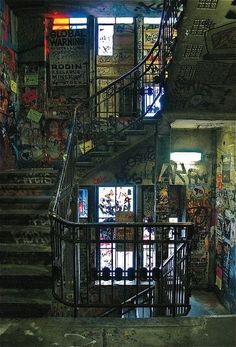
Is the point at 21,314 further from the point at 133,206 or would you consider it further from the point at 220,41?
the point at 133,206

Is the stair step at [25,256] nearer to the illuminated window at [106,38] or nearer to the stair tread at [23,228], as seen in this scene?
the stair tread at [23,228]

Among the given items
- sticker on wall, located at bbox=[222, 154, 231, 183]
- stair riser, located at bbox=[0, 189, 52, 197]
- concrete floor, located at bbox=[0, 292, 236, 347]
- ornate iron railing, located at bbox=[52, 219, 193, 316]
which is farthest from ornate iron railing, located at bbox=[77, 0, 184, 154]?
concrete floor, located at bbox=[0, 292, 236, 347]

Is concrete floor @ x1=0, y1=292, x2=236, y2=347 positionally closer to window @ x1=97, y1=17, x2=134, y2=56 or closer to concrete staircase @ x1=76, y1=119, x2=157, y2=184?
concrete staircase @ x1=76, y1=119, x2=157, y2=184

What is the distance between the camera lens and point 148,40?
371 inches

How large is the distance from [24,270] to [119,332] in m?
1.91

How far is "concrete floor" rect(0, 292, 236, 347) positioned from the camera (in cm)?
330

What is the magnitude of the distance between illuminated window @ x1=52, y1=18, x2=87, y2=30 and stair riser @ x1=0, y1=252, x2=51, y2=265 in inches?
270

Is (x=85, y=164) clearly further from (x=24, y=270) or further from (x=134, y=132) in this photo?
(x=24, y=270)

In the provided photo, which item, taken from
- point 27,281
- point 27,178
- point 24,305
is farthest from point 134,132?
point 24,305

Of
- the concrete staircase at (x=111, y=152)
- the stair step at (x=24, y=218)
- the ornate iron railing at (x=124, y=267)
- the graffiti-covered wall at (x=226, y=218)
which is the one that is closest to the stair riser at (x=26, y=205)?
the stair step at (x=24, y=218)

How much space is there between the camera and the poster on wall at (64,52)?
936cm

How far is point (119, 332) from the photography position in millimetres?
3482

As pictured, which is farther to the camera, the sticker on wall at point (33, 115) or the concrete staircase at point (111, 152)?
the sticker on wall at point (33, 115)

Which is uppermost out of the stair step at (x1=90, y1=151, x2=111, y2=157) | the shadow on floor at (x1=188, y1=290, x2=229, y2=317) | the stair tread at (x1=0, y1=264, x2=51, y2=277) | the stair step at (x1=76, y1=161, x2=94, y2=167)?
the stair step at (x1=90, y1=151, x2=111, y2=157)
